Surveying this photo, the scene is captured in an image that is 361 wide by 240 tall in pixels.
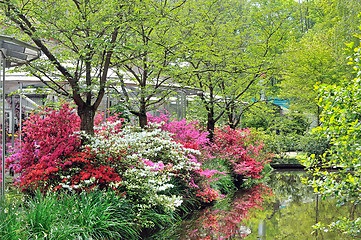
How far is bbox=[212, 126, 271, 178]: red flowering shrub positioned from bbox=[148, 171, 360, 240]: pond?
0.80m

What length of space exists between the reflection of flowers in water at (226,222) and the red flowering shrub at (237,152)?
1803mm

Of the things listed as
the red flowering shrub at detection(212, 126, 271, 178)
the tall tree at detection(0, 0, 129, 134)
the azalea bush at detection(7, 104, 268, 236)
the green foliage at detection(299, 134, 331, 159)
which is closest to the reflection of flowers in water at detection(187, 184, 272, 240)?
the azalea bush at detection(7, 104, 268, 236)

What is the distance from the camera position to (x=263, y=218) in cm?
905

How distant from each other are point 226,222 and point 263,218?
1.08m

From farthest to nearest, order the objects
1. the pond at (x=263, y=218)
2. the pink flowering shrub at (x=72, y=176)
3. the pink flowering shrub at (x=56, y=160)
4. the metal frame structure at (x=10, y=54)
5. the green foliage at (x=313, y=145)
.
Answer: the green foliage at (x=313, y=145), the pond at (x=263, y=218), the pink flowering shrub at (x=56, y=160), the pink flowering shrub at (x=72, y=176), the metal frame structure at (x=10, y=54)

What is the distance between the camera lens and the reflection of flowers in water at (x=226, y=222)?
7.45 metres

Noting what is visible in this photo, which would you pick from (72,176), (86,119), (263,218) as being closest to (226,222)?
(263,218)

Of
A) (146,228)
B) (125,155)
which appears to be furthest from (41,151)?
(146,228)

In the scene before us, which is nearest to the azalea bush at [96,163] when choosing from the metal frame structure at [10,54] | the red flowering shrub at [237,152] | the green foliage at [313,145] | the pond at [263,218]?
the pond at [263,218]

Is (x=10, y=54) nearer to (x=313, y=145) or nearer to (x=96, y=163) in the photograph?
(x=96, y=163)

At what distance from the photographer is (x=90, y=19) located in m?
7.79

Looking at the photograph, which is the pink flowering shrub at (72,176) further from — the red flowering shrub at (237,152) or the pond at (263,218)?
the red flowering shrub at (237,152)

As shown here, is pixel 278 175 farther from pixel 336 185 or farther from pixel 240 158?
pixel 336 185

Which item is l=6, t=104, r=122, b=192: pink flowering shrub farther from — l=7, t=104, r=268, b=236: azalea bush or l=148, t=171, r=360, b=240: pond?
l=148, t=171, r=360, b=240: pond
